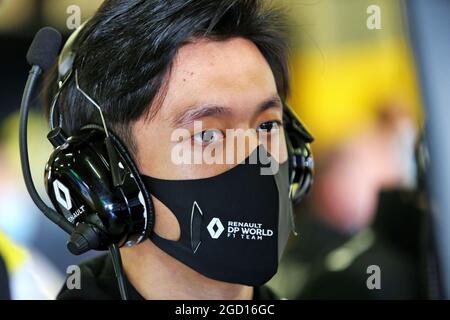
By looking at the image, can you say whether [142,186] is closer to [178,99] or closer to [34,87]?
[178,99]

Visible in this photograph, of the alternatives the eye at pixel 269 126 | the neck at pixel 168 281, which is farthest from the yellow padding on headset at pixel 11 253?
the eye at pixel 269 126

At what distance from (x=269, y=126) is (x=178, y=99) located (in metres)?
0.18

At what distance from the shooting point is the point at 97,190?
3.57 ft

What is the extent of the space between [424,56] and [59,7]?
1.06m

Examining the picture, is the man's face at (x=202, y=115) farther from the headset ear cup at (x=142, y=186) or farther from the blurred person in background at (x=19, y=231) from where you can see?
the blurred person in background at (x=19, y=231)

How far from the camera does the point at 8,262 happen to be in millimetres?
1696

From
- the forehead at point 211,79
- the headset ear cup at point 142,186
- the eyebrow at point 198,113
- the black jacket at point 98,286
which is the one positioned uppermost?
the forehead at point 211,79

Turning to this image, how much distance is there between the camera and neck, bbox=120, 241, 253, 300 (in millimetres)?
1228

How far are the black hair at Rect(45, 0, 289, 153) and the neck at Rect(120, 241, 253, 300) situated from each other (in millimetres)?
205

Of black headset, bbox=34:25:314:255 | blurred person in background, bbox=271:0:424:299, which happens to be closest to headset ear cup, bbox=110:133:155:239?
black headset, bbox=34:25:314:255

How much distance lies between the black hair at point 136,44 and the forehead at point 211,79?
17 millimetres

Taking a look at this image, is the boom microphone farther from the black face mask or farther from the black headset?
the black face mask

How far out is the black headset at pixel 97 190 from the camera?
1082 millimetres
